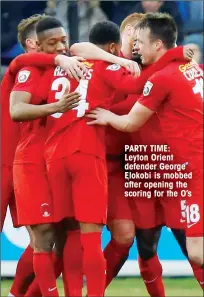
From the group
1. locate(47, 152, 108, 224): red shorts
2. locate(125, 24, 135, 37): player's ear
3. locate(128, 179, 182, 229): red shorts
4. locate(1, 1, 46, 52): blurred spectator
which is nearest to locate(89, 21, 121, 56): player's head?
locate(125, 24, 135, 37): player's ear

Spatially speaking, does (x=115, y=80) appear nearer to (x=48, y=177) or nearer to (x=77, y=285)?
(x=48, y=177)

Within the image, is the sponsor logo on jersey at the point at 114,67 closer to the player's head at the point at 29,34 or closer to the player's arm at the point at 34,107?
the player's arm at the point at 34,107

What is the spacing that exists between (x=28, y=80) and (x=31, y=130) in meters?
0.41

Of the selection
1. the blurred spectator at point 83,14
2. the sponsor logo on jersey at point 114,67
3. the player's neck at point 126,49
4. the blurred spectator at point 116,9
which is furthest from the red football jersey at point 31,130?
the blurred spectator at point 116,9

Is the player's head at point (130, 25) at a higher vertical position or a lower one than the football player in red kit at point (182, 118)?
higher

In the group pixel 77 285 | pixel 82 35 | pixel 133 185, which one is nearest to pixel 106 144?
pixel 133 185

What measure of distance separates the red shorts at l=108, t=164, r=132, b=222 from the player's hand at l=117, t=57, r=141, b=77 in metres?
0.80

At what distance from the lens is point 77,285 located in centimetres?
778

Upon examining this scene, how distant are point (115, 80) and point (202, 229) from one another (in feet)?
3.57

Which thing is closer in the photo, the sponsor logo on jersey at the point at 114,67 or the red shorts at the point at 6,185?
the sponsor logo on jersey at the point at 114,67

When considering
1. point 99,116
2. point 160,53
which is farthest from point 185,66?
point 99,116

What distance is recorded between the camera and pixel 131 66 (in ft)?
25.0

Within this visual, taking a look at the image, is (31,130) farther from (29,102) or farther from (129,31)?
(129,31)

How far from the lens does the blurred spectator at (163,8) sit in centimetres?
1030
